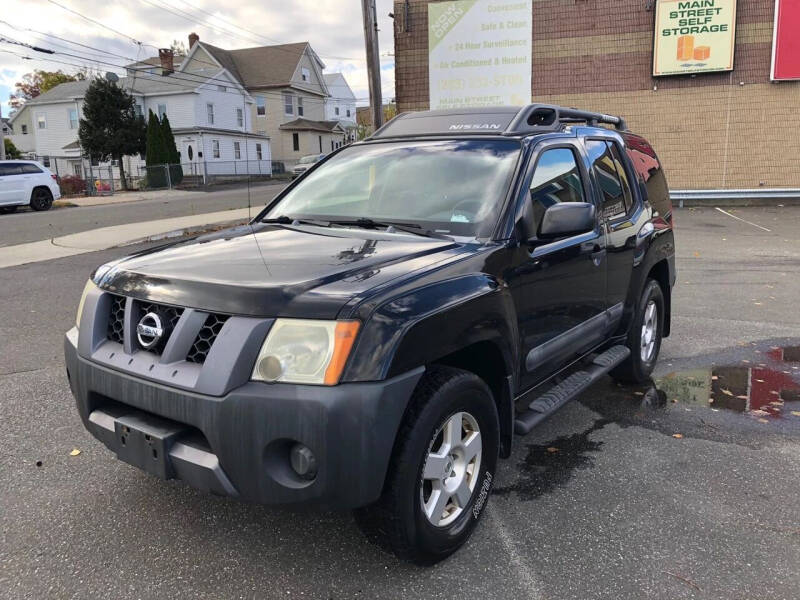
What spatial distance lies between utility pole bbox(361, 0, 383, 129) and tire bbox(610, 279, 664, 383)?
1085 cm

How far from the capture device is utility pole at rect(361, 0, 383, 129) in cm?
1453

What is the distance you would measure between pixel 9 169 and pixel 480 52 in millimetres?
15316

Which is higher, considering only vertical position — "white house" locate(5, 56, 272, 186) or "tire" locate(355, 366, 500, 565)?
"white house" locate(5, 56, 272, 186)

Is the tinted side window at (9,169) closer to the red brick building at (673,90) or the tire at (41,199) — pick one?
the tire at (41,199)

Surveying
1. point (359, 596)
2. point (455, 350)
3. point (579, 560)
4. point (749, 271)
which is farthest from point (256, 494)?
point (749, 271)

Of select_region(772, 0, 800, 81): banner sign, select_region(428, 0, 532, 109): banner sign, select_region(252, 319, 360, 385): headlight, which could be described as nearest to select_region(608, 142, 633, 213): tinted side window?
select_region(252, 319, 360, 385): headlight

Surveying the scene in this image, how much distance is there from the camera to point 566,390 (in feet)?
12.4

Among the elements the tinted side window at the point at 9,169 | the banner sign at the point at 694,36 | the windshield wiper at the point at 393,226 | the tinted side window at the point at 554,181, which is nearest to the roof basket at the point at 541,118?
the tinted side window at the point at 554,181

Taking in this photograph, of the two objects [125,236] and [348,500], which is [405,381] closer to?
[348,500]

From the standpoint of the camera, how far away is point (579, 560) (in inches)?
111

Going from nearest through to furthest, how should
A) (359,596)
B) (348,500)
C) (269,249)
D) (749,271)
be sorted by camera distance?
(348,500)
(359,596)
(269,249)
(749,271)

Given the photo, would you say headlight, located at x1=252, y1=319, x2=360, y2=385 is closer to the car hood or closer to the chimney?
the car hood

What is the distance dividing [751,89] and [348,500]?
63.9 feet

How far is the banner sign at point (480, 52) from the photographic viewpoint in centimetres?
1869
